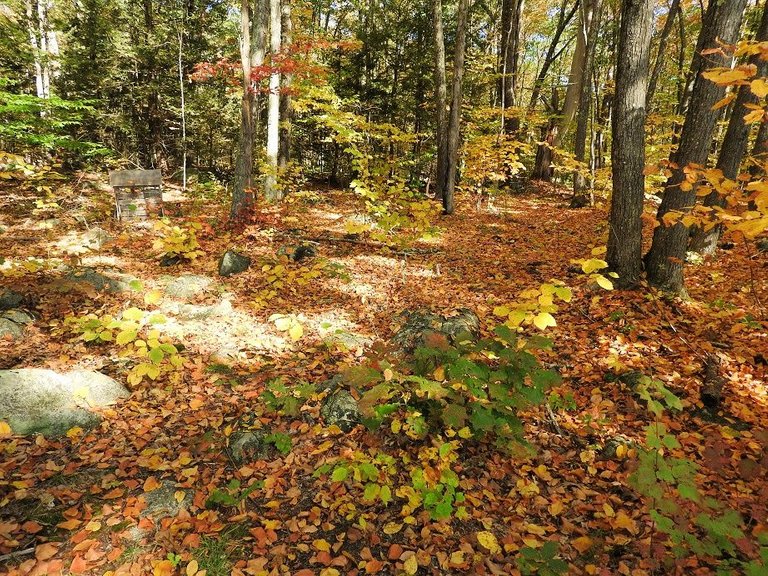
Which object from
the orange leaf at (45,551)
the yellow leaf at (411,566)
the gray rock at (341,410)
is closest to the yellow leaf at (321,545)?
the yellow leaf at (411,566)

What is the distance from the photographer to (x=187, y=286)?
21.9ft

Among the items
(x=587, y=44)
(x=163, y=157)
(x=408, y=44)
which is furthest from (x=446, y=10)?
(x=163, y=157)

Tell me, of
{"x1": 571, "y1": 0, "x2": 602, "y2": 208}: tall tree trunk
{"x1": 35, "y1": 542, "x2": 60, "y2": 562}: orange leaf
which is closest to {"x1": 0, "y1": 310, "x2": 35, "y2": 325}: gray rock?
{"x1": 35, "y1": 542, "x2": 60, "y2": 562}: orange leaf

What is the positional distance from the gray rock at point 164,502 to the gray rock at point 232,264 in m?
4.72

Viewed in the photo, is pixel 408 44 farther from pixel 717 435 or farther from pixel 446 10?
pixel 717 435

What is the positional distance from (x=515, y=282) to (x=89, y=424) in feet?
19.9

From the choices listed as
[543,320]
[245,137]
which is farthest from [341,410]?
[245,137]

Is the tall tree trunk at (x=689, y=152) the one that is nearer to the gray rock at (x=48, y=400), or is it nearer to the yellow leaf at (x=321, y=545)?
the yellow leaf at (x=321, y=545)

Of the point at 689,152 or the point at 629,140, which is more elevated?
the point at 629,140

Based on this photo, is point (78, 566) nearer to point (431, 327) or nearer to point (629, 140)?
point (431, 327)

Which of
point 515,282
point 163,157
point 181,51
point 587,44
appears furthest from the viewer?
point 163,157

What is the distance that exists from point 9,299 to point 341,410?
4775 millimetres

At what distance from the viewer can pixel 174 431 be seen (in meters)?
3.74

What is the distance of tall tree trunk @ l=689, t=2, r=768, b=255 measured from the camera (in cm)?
607
